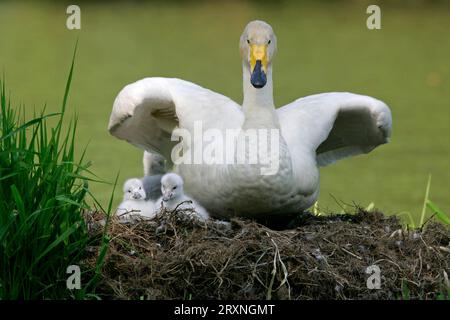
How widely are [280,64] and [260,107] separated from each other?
12.7 metres

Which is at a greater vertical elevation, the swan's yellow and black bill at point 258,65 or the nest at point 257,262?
the swan's yellow and black bill at point 258,65

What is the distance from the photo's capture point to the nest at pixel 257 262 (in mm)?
5828

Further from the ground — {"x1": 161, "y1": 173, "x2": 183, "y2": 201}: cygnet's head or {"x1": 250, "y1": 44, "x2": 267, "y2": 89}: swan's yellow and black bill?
{"x1": 250, "y1": 44, "x2": 267, "y2": 89}: swan's yellow and black bill

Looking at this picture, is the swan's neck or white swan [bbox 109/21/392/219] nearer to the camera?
white swan [bbox 109/21/392/219]

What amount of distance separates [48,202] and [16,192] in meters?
0.19

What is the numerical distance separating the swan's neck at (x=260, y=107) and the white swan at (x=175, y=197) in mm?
607

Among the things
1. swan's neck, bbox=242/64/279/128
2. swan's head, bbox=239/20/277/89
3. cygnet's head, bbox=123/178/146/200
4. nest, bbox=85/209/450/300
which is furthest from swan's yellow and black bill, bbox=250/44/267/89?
cygnet's head, bbox=123/178/146/200

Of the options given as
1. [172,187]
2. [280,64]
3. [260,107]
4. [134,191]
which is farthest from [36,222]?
[280,64]

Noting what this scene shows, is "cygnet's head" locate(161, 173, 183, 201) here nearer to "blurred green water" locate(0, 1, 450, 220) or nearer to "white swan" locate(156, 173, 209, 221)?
"white swan" locate(156, 173, 209, 221)

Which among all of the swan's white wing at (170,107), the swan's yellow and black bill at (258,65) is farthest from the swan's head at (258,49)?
the swan's white wing at (170,107)

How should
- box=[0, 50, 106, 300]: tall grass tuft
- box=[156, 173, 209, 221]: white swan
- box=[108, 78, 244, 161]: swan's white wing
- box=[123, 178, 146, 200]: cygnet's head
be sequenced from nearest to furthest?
box=[0, 50, 106, 300]: tall grass tuft < box=[156, 173, 209, 221]: white swan < box=[123, 178, 146, 200]: cygnet's head < box=[108, 78, 244, 161]: swan's white wing

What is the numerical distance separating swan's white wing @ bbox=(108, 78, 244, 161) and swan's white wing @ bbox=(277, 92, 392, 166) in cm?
40

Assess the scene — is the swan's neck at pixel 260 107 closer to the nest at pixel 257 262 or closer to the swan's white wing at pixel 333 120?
the swan's white wing at pixel 333 120

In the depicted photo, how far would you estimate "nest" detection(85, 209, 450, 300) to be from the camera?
19.1 ft
